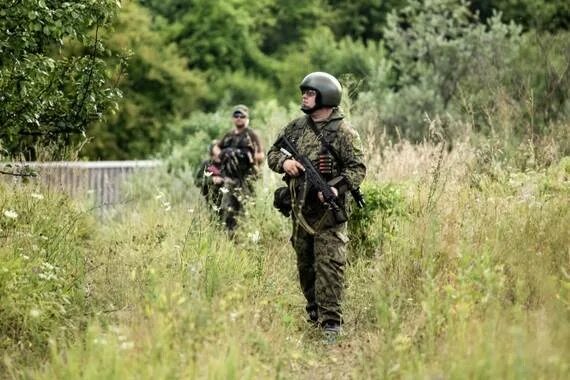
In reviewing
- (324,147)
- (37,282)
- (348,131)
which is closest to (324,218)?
(324,147)

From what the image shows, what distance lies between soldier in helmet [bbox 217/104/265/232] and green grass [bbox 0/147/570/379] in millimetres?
1900

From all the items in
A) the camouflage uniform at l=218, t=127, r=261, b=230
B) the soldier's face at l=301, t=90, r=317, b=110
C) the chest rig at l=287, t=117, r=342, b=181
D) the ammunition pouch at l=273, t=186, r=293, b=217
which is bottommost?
the camouflage uniform at l=218, t=127, r=261, b=230

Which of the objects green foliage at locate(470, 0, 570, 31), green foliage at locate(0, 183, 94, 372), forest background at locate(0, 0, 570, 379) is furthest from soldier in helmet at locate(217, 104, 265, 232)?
green foliage at locate(470, 0, 570, 31)

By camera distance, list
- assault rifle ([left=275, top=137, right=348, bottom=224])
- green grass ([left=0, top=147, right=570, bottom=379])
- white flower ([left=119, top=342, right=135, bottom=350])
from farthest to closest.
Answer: assault rifle ([left=275, top=137, right=348, bottom=224]), green grass ([left=0, top=147, right=570, bottom=379]), white flower ([left=119, top=342, right=135, bottom=350])

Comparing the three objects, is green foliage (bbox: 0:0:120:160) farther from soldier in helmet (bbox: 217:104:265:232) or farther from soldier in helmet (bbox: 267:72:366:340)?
soldier in helmet (bbox: 217:104:265:232)

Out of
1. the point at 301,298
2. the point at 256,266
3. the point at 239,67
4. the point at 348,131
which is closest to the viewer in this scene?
the point at 348,131

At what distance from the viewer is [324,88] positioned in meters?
7.29

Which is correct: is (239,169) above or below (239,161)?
below

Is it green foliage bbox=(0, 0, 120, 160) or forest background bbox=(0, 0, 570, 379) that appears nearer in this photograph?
forest background bbox=(0, 0, 570, 379)

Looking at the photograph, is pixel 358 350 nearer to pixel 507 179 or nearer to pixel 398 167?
pixel 507 179

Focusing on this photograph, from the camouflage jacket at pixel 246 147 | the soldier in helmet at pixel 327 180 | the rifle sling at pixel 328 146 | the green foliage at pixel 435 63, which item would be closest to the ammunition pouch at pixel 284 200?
the soldier in helmet at pixel 327 180

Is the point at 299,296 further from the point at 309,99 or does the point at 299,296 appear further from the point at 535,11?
the point at 535,11

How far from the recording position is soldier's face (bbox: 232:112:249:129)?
12180 mm

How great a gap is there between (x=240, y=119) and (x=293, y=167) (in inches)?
199
